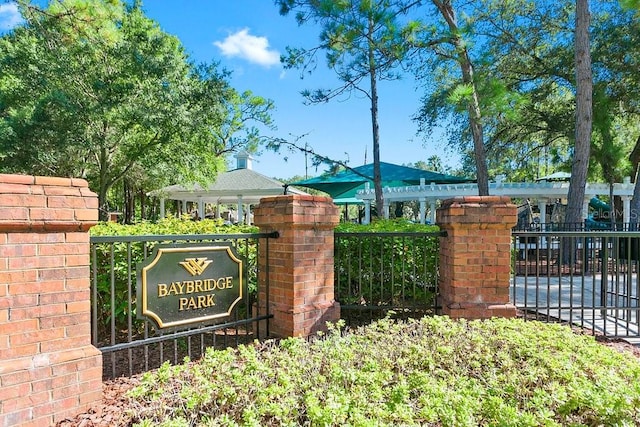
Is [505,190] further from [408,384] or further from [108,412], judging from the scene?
[108,412]

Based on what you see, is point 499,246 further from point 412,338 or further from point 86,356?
point 86,356

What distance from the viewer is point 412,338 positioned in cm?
339

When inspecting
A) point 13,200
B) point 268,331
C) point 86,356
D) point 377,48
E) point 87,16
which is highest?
point 87,16

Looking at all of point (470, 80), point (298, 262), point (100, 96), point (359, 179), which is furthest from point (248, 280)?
point (100, 96)

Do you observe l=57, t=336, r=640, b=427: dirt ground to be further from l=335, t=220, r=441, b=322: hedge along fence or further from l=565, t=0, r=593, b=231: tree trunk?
l=565, t=0, r=593, b=231: tree trunk

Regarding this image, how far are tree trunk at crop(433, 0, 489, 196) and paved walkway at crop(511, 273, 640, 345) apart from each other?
309cm

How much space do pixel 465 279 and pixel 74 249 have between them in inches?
137

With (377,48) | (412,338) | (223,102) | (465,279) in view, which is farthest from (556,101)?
(412,338)

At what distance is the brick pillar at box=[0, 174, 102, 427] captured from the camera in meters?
2.29

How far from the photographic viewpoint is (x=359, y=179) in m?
13.1

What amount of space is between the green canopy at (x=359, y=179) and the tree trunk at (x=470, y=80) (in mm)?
3045

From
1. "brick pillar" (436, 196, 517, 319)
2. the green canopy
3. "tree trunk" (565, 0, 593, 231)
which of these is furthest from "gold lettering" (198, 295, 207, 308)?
"tree trunk" (565, 0, 593, 231)

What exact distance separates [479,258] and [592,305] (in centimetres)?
169

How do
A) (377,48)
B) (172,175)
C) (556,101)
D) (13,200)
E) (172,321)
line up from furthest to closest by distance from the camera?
(172,175), (556,101), (377,48), (172,321), (13,200)
